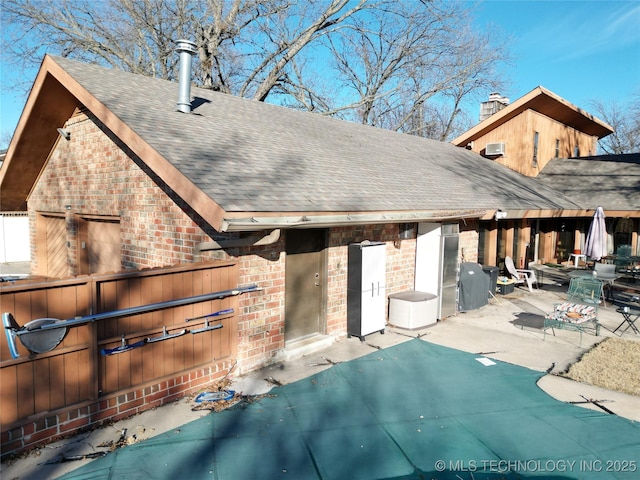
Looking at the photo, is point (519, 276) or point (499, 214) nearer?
point (499, 214)

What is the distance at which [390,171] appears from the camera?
10.2 metres

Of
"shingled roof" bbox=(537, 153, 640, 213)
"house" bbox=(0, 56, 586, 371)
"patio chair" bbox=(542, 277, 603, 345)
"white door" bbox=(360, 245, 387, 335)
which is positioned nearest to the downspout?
"house" bbox=(0, 56, 586, 371)

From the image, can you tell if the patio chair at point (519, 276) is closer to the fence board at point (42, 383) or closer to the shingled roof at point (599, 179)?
the shingled roof at point (599, 179)

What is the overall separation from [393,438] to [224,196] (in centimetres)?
339

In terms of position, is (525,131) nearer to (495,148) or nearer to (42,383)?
(495,148)

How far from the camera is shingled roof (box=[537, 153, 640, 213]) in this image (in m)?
15.0

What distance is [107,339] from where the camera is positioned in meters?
4.70

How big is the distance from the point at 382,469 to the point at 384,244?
4.54 m

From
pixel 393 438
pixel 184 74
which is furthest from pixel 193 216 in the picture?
pixel 393 438

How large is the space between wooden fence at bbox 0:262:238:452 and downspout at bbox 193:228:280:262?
24 centimetres

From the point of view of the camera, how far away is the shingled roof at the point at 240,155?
19.0ft

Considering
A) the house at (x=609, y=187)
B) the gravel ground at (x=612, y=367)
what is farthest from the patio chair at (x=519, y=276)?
the gravel ground at (x=612, y=367)

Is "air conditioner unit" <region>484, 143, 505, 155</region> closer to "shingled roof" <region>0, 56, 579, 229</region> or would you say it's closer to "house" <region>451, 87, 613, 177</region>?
"house" <region>451, 87, 613, 177</region>

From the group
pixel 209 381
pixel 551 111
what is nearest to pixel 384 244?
pixel 209 381
